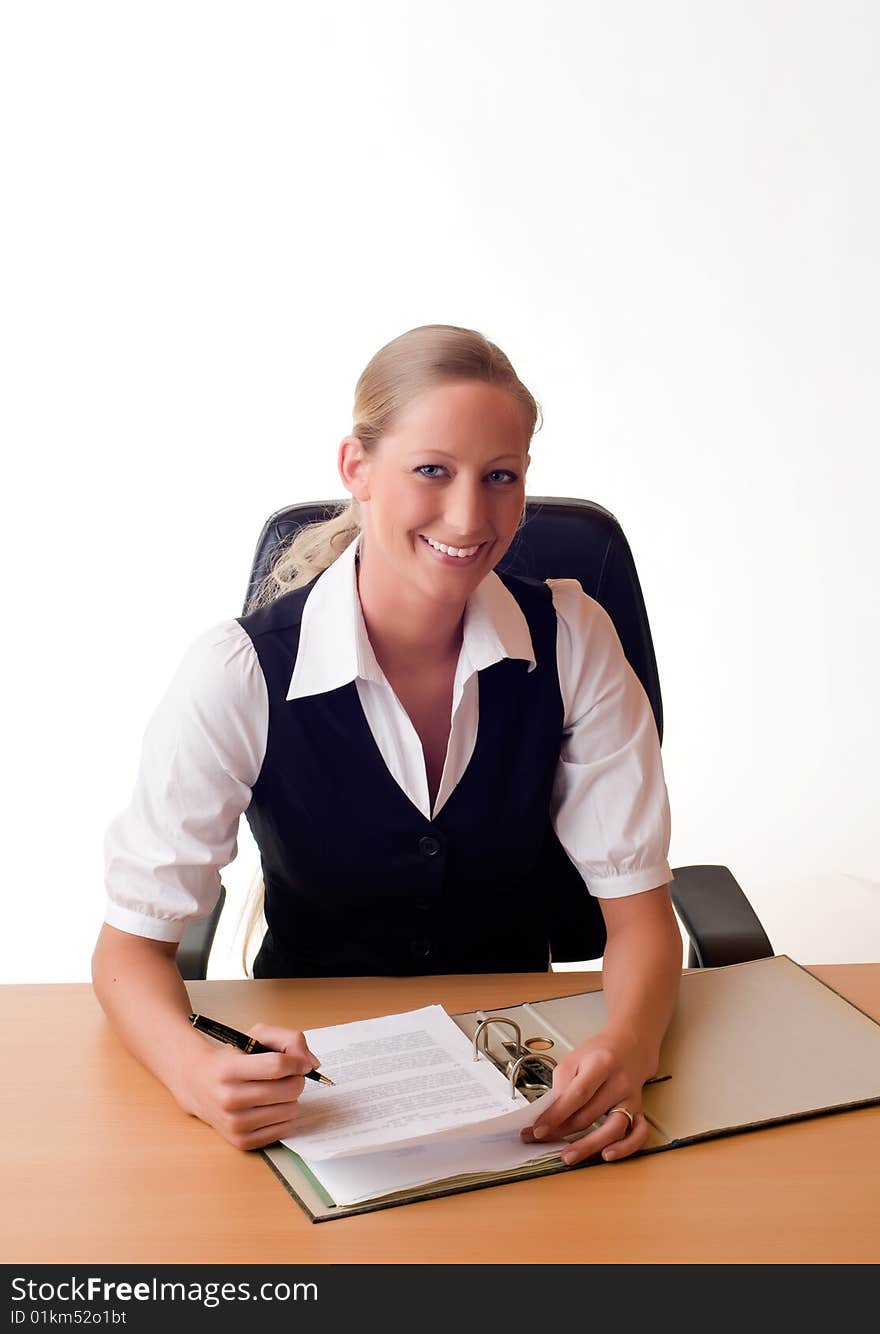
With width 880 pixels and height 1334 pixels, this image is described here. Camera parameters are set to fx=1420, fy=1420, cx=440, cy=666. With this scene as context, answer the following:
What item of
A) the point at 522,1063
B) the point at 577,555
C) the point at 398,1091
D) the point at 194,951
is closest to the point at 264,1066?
the point at 398,1091

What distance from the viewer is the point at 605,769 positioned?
1553 mm

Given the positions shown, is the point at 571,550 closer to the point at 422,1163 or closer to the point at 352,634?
the point at 352,634

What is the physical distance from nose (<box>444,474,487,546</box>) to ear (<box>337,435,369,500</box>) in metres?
0.13

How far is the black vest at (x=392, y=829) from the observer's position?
151 centimetres

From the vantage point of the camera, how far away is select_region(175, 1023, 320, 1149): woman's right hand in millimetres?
1182

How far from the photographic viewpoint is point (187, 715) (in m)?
1.44

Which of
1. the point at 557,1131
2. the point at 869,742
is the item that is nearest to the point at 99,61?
the point at 869,742

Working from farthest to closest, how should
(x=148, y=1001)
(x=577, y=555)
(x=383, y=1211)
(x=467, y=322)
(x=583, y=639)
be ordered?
1. (x=467, y=322)
2. (x=577, y=555)
3. (x=583, y=639)
4. (x=148, y=1001)
5. (x=383, y=1211)

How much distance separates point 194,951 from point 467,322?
8.51ft

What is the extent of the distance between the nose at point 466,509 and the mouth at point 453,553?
15mm

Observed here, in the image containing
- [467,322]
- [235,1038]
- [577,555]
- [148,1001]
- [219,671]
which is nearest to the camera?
[235,1038]

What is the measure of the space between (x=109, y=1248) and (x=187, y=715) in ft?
1.76

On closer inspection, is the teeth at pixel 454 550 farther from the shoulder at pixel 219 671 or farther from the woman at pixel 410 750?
the shoulder at pixel 219 671

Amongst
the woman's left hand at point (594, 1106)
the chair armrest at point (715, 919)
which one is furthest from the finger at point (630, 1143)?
the chair armrest at point (715, 919)
